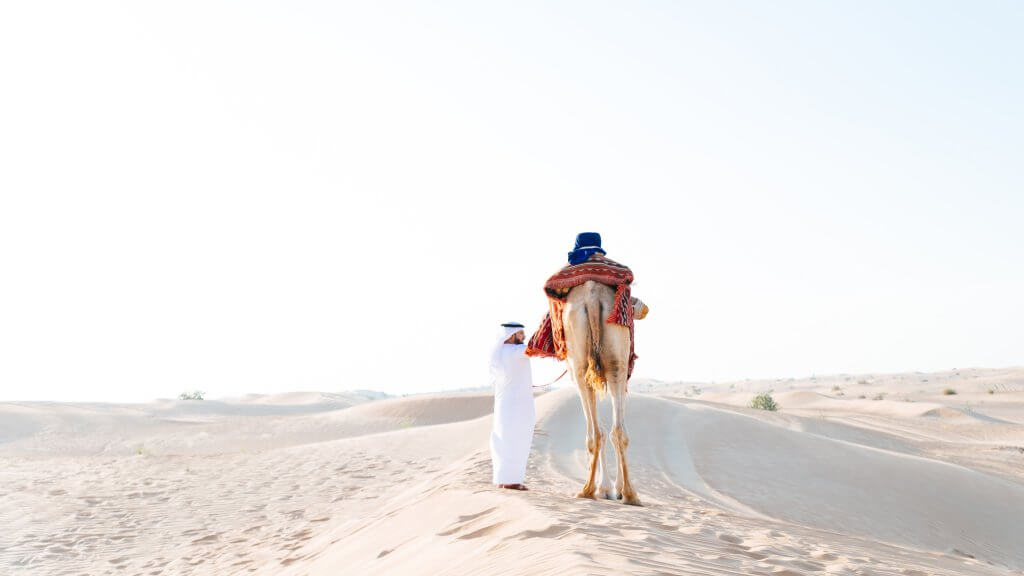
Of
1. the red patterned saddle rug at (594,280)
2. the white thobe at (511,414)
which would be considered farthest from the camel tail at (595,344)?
the white thobe at (511,414)

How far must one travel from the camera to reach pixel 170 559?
994cm

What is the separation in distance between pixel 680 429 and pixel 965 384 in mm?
41569

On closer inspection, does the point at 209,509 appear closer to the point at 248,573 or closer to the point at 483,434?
the point at 248,573

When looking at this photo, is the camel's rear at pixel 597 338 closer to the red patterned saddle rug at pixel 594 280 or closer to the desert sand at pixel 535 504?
the red patterned saddle rug at pixel 594 280

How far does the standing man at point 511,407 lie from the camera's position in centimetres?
823

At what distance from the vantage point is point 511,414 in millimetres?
8273

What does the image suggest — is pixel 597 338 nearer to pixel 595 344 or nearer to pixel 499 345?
pixel 595 344

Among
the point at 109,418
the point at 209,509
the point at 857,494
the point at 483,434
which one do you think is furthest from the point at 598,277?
the point at 109,418

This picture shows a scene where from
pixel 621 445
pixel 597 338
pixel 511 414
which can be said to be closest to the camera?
pixel 621 445

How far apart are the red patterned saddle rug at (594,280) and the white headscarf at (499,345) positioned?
596 mm

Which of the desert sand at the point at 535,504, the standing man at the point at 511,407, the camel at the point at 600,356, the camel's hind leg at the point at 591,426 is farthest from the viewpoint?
the standing man at the point at 511,407

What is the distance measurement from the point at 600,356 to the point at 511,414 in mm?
1350

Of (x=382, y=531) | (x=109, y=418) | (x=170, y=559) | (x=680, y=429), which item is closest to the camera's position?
(x=382, y=531)

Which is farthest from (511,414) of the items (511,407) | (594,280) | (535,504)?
(535,504)
